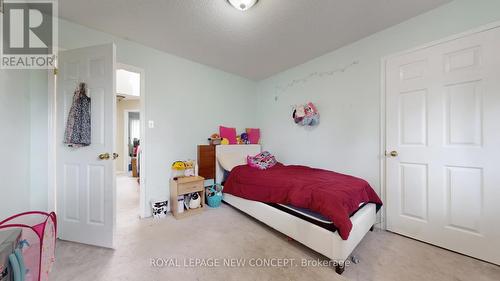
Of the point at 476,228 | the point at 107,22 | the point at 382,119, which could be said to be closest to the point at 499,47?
the point at 382,119

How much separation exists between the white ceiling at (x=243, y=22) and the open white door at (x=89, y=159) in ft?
1.48

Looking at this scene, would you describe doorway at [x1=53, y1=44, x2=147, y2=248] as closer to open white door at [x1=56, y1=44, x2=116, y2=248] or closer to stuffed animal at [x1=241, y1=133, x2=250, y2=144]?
open white door at [x1=56, y1=44, x2=116, y2=248]

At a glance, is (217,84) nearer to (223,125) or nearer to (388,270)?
(223,125)

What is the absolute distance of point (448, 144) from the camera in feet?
6.07

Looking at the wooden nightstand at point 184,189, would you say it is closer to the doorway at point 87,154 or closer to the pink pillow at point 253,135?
the doorway at point 87,154

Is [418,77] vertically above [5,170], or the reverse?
[418,77]

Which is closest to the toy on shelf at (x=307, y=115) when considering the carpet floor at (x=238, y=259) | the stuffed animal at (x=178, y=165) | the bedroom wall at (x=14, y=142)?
the carpet floor at (x=238, y=259)

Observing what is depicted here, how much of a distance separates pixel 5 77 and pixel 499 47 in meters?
4.27

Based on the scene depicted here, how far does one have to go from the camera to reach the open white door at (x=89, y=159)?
1869mm

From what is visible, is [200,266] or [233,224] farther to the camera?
[233,224]

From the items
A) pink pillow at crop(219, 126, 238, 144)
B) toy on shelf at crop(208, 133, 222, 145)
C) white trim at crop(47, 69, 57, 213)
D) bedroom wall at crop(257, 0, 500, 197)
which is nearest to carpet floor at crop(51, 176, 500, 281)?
white trim at crop(47, 69, 57, 213)

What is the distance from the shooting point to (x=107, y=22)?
6.89 ft

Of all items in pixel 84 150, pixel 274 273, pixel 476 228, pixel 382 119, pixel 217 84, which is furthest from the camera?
pixel 217 84

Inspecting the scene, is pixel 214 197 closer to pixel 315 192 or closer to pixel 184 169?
pixel 184 169
